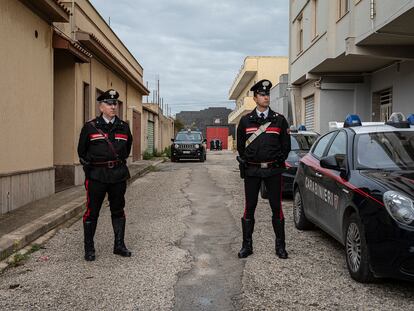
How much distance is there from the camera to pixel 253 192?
586 cm

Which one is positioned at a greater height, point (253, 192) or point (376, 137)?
point (376, 137)

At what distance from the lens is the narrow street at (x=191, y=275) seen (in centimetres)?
438

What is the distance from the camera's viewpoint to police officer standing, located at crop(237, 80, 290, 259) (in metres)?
5.77

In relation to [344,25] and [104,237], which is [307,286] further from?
[344,25]

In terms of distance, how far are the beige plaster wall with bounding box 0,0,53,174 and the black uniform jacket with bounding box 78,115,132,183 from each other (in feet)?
9.61

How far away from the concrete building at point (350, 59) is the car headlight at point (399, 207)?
19.6 ft

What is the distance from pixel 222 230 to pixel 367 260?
3261 mm

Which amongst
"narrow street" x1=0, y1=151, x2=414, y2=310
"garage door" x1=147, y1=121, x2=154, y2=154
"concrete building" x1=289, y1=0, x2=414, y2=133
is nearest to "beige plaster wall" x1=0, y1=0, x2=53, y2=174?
"narrow street" x1=0, y1=151, x2=414, y2=310

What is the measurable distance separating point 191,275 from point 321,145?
2.86 meters

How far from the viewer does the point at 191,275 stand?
5207 mm

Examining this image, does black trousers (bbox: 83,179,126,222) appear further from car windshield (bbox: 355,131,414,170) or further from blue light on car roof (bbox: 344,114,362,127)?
blue light on car roof (bbox: 344,114,362,127)

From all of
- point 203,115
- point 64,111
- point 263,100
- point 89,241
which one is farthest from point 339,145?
point 203,115

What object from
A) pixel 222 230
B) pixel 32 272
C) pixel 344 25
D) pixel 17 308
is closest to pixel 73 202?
pixel 222 230

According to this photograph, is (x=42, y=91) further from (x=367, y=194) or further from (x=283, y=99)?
(x=283, y=99)
